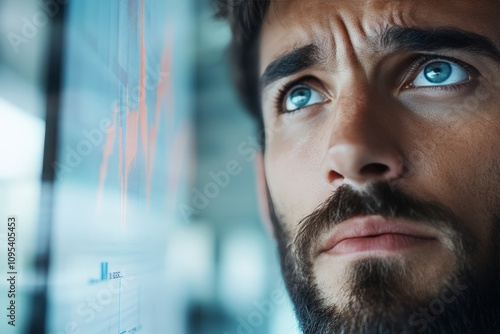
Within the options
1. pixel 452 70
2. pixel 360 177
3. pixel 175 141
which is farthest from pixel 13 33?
pixel 452 70

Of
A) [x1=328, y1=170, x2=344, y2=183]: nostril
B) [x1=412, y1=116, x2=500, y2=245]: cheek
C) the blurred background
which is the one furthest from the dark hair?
[x1=412, y1=116, x2=500, y2=245]: cheek

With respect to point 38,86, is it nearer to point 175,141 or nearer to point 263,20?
point 175,141

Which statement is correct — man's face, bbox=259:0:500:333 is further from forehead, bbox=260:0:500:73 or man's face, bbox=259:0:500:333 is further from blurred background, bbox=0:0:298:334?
blurred background, bbox=0:0:298:334

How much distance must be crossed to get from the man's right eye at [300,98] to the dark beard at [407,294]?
0.63ft

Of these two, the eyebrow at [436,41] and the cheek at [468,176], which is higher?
the eyebrow at [436,41]

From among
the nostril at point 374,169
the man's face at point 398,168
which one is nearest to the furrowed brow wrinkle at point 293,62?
the man's face at point 398,168

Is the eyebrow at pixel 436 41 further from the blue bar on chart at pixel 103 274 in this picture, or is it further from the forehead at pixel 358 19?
the blue bar on chart at pixel 103 274

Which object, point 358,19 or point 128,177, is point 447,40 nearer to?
point 358,19

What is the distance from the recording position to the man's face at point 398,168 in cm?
73

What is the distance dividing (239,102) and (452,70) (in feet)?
1.24

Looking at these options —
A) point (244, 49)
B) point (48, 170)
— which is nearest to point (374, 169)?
point (244, 49)

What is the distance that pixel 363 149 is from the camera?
74 cm

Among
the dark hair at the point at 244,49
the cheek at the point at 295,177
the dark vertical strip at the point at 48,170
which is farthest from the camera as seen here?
the dark hair at the point at 244,49

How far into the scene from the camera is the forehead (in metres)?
0.77
